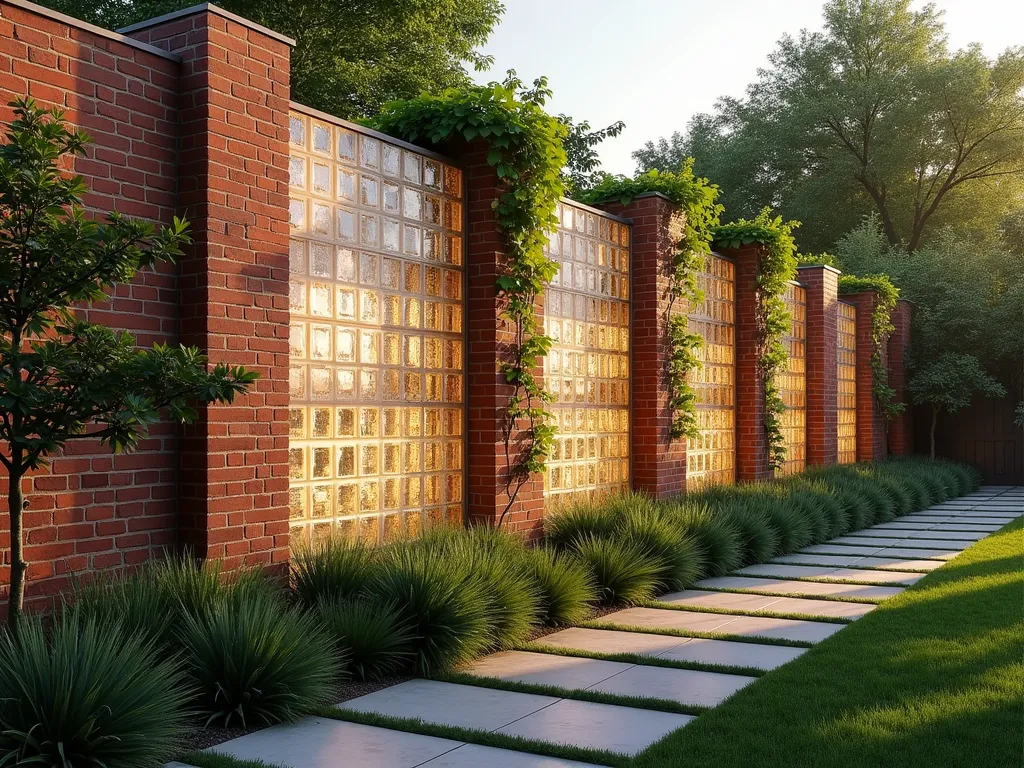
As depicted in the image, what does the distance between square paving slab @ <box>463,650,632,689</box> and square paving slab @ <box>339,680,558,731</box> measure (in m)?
0.26

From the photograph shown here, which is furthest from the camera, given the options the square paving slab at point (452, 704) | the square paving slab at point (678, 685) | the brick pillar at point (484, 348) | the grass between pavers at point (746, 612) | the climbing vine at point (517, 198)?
the brick pillar at point (484, 348)

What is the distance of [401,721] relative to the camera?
13.8ft

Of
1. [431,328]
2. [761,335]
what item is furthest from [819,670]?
[761,335]

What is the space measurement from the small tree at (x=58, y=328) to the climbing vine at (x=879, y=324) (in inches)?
627

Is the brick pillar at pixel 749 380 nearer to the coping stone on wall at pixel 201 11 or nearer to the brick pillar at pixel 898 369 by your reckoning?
the brick pillar at pixel 898 369

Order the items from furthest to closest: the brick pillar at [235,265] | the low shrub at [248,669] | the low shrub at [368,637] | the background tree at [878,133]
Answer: the background tree at [878,133] < the brick pillar at [235,265] < the low shrub at [368,637] < the low shrub at [248,669]

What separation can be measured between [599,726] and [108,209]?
11.5 ft

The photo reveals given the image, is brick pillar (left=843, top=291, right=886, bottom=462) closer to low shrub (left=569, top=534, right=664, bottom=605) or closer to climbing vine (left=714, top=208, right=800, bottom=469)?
climbing vine (left=714, top=208, right=800, bottom=469)

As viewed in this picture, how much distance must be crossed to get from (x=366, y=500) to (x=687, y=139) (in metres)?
30.7

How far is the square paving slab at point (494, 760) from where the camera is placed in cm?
371

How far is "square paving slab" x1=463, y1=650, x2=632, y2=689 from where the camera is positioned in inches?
197

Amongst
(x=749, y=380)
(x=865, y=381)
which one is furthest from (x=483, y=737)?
(x=865, y=381)

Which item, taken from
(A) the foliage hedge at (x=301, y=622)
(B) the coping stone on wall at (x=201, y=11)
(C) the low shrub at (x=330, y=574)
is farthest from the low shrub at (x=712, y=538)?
(B) the coping stone on wall at (x=201, y=11)

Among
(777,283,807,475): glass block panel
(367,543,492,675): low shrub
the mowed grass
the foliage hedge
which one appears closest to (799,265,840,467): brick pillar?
(777,283,807,475): glass block panel
